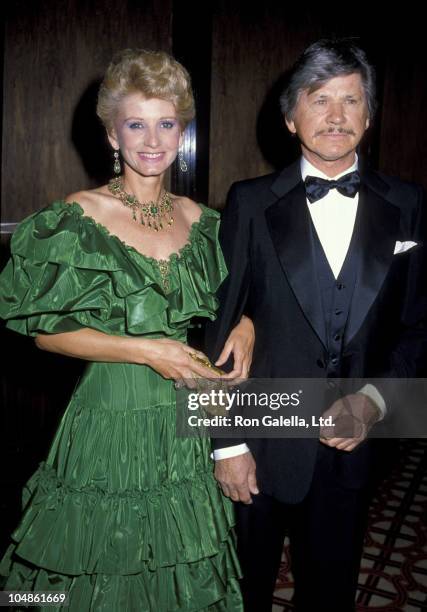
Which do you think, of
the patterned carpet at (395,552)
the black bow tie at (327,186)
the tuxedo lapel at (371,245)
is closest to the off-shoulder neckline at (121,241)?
the black bow tie at (327,186)

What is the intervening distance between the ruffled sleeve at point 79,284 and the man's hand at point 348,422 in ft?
1.56

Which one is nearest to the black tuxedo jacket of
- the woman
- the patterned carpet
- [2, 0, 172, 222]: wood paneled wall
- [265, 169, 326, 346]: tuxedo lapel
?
[265, 169, 326, 346]: tuxedo lapel

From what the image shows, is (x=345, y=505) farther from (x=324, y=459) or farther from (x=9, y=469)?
(x=9, y=469)

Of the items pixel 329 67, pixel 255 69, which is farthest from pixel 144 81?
pixel 255 69

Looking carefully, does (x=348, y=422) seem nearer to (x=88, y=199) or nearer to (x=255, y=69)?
(x=88, y=199)

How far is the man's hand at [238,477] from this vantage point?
1.67 metres

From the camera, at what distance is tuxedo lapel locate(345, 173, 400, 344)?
62.0 inches

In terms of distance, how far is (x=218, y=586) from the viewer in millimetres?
1630

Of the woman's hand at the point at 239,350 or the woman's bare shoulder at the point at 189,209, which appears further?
the woman's bare shoulder at the point at 189,209

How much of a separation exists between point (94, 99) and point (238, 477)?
2422 mm

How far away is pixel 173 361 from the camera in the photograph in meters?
1.56

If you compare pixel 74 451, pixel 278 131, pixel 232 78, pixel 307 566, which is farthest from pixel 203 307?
pixel 232 78

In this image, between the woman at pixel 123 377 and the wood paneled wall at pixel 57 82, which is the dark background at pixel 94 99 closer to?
the wood paneled wall at pixel 57 82

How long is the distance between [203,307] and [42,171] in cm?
202
